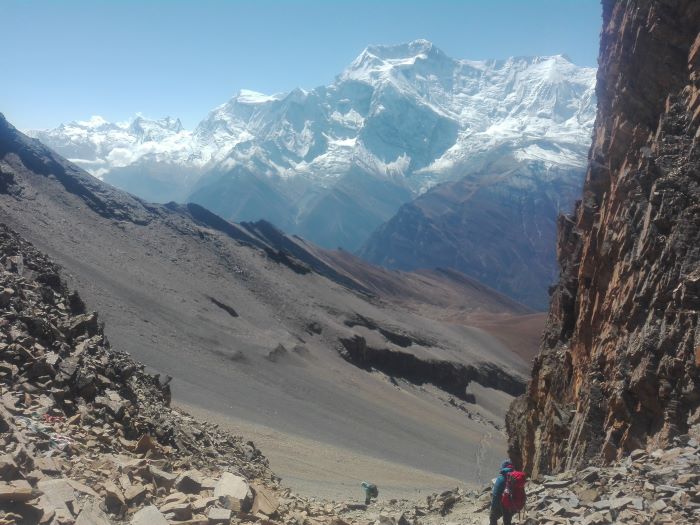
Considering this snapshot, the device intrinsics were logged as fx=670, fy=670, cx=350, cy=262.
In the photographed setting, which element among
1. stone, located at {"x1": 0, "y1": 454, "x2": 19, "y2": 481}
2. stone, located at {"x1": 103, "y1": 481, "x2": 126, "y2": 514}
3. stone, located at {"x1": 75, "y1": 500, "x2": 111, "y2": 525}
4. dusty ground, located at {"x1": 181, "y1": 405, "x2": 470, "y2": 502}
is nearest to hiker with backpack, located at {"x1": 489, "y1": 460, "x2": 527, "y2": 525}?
stone, located at {"x1": 103, "y1": 481, "x2": 126, "y2": 514}

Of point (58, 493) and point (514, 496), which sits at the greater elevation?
point (514, 496)

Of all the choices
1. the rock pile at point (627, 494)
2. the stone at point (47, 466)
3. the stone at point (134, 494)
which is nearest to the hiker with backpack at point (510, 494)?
the rock pile at point (627, 494)

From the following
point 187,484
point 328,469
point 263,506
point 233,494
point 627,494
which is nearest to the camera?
point 627,494

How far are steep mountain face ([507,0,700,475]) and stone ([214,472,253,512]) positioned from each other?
9284mm

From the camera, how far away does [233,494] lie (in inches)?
463

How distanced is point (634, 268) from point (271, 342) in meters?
47.4

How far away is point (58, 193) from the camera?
77.7 meters

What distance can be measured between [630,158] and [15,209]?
61386 millimetres

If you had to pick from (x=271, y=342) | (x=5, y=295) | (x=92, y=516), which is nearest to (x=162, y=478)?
(x=92, y=516)

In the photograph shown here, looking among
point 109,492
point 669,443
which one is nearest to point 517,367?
point 669,443

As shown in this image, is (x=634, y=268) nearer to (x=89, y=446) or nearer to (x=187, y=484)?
(x=187, y=484)

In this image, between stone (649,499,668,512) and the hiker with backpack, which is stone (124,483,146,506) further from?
stone (649,499,668,512)

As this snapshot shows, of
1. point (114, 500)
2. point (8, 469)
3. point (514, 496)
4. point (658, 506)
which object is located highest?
point (658, 506)

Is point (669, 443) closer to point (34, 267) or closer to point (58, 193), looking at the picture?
point (34, 267)
